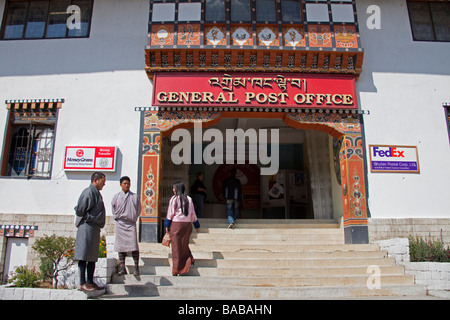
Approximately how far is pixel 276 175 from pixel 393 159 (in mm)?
4428

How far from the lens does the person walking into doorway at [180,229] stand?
6.11 metres

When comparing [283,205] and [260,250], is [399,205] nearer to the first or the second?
[260,250]

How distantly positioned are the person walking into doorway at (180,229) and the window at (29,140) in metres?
4.18

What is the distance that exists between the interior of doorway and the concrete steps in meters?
2.77

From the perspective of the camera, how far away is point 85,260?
5.06 metres

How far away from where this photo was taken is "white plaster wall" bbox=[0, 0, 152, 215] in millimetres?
8586

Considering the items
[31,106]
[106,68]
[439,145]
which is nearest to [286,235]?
[439,145]

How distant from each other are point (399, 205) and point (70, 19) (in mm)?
9115

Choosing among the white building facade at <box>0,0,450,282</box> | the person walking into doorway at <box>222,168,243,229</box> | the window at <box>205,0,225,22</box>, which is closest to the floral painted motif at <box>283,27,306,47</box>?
the white building facade at <box>0,0,450,282</box>

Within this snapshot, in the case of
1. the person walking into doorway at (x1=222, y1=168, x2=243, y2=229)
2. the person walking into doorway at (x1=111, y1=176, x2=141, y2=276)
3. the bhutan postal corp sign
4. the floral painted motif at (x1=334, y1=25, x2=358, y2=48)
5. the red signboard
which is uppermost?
the floral painted motif at (x1=334, y1=25, x2=358, y2=48)

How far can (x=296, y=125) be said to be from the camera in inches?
358

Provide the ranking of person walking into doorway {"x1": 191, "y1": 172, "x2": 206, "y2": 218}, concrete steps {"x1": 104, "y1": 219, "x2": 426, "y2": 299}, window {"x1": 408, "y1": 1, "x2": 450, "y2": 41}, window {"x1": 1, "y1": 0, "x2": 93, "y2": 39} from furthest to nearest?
person walking into doorway {"x1": 191, "y1": 172, "x2": 206, "y2": 218}
window {"x1": 408, "y1": 1, "x2": 450, "y2": 41}
window {"x1": 1, "y1": 0, "x2": 93, "y2": 39}
concrete steps {"x1": 104, "y1": 219, "x2": 426, "y2": 299}

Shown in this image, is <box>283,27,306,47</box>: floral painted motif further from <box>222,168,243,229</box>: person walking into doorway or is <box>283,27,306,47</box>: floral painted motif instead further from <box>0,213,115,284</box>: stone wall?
<box>0,213,115,284</box>: stone wall

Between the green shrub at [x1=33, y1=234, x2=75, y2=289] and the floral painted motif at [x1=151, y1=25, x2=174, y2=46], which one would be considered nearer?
the green shrub at [x1=33, y1=234, x2=75, y2=289]
